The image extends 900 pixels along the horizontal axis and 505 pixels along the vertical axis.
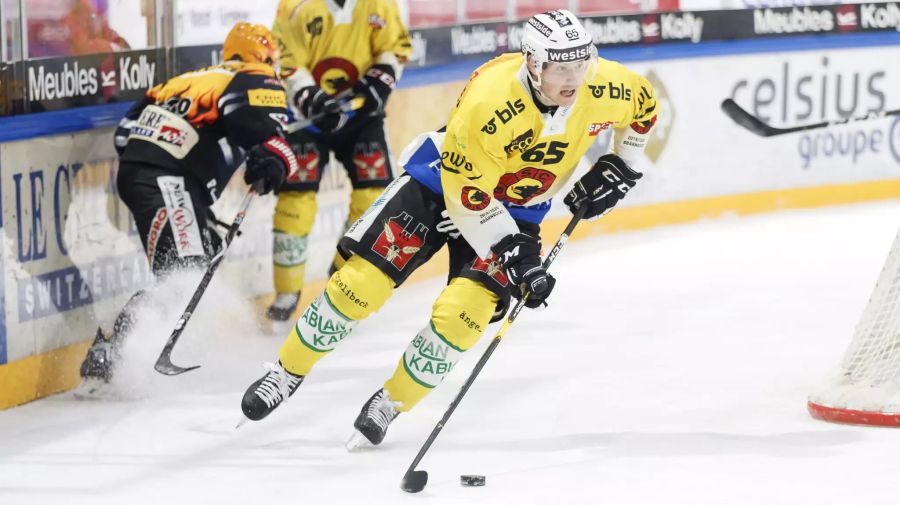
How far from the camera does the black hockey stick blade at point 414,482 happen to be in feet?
11.9

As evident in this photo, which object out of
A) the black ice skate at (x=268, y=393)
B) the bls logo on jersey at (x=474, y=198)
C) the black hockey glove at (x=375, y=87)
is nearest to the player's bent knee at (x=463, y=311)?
the bls logo on jersey at (x=474, y=198)

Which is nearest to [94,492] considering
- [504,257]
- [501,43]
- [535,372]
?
[504,257]

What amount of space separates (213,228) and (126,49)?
0.71 m

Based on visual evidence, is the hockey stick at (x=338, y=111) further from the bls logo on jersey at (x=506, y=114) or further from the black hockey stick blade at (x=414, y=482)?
the black hockey stick blade at (x=414, y=482)

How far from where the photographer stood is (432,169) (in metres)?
4.07

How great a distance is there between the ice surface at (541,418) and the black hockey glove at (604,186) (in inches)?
25.8

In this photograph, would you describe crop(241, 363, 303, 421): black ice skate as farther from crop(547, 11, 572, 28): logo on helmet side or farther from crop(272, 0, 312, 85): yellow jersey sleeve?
crop(272, 0, 312, 85): yellow jersey sleeve

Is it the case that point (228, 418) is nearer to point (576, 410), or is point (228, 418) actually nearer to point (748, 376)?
point (576, 410)

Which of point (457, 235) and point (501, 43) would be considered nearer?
point (457, 235)

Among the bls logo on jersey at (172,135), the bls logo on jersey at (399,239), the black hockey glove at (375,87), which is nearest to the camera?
the bls logo on jersey at (399,239)

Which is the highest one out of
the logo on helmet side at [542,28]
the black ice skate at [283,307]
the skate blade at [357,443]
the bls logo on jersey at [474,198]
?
the logo on helmet side at [542,28]

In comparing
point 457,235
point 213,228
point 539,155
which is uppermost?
point 539,155

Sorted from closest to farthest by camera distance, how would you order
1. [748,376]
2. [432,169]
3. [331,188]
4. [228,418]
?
[432,169] → [228,418] → [748,376] → [331,188]

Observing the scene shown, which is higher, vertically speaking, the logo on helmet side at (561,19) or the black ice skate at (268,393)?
the logo on helmet side at (561,19)
